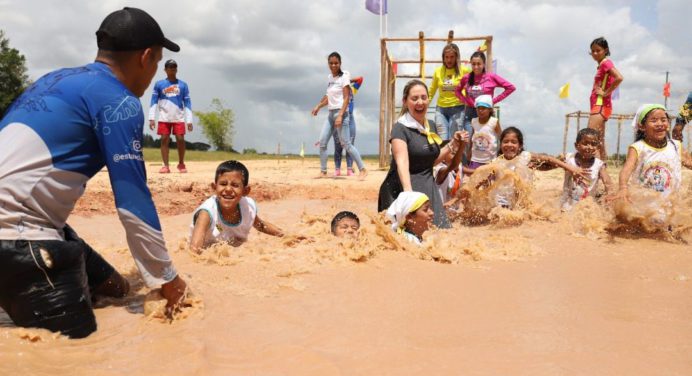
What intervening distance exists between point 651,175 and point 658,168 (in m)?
0.10

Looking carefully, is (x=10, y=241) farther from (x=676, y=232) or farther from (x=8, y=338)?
(x=676, y=232)

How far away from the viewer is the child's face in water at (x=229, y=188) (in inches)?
186

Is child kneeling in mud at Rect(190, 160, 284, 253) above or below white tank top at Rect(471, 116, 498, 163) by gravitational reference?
below

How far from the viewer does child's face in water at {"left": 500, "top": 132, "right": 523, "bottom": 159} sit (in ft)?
21.1

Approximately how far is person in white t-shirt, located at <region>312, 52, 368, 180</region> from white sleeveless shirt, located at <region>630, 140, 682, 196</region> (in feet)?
16.5

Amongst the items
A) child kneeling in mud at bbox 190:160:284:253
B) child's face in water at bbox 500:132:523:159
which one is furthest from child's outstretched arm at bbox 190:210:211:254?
child's face in water at bbox 500:132:523:159

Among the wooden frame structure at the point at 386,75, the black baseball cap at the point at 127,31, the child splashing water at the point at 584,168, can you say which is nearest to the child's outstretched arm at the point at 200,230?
the black baseball cap at the point at 127,31

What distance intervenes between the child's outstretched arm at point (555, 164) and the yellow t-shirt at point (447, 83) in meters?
2.19

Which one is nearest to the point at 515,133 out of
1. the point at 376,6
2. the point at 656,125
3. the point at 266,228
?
the point at 656,125

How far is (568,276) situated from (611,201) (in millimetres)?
1934

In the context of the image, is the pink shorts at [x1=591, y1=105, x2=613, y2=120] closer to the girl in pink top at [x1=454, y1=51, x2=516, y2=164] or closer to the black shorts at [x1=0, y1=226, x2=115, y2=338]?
the girl in pink top at [x1=454, y1=51, x2=516, y2=164]

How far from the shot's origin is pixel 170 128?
1057cm

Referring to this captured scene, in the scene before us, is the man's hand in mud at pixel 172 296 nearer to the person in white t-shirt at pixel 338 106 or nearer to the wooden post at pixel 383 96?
the person in white t-shirt at pixel 338 106

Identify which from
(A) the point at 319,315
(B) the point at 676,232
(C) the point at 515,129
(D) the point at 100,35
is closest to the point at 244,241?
(A) the point at 319,315
